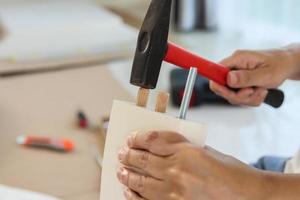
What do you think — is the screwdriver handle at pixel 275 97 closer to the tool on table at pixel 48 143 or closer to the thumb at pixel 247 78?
the thumb at pixel 247 78

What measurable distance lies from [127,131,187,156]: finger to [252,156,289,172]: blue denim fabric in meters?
0.35

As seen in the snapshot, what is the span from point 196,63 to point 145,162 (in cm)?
25

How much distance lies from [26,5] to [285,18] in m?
0.89

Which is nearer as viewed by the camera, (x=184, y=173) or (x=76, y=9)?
(x=184, y=173)

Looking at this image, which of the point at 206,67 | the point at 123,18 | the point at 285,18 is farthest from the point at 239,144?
the point at 123,18

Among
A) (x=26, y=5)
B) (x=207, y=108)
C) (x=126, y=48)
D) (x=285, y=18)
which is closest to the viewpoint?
(x=207, y=108)

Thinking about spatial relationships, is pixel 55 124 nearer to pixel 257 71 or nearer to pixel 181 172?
pixel 257 71

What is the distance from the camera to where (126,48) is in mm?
1528

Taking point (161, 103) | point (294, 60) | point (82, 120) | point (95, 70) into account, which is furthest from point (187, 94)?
point (95, 70)

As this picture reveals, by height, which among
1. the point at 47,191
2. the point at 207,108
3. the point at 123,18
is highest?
the point at 123,18

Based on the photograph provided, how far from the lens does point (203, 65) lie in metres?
0.78

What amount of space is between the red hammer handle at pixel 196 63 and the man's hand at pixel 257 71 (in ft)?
0.11

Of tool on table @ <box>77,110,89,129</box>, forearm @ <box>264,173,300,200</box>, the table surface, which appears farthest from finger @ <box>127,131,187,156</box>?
tool on table @ <box>77,110,89,129</box>

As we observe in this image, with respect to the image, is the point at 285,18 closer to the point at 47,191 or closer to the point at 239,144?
the point at 239,144
